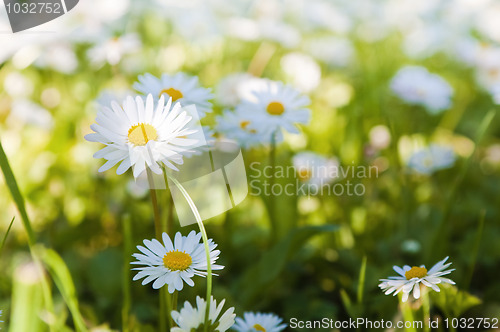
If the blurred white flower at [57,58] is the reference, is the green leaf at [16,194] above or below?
below

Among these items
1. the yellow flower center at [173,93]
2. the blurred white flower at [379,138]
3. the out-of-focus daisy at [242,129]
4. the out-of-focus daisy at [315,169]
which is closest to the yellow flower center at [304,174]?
the out-of-focus daisy at [315,169]

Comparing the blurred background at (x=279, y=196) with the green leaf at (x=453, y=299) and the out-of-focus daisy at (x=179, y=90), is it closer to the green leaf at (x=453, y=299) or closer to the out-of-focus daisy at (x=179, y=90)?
→ the green leaf at (x=453, y=299)

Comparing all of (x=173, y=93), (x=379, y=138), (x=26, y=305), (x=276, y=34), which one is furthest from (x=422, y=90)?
(x=26, y=305)

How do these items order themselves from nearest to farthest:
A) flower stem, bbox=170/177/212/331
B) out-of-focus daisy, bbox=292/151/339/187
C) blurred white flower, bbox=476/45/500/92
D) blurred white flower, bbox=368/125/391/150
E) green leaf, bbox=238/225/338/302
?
flower stem, bbox=170/177/212/331, green leaf, bbox=238/225/338/302, out-of-focus daisy, bbox=292/151/339/187, blurred white flower, bbox=368/125/391/150, blurred white flower, bbox=476/45/500/92

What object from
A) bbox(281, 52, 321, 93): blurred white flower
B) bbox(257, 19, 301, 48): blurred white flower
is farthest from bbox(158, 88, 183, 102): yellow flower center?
bbox(257, 19, 301, 48): blurred white flower

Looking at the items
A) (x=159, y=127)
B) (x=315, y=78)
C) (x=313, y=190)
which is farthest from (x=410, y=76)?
(x=159, y=127)

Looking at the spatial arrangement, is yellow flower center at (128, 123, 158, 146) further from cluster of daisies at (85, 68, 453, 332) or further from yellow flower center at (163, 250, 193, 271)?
yellow flower center at (163, 250, 193, 271)

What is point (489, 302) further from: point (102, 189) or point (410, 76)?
point (102, 189)
